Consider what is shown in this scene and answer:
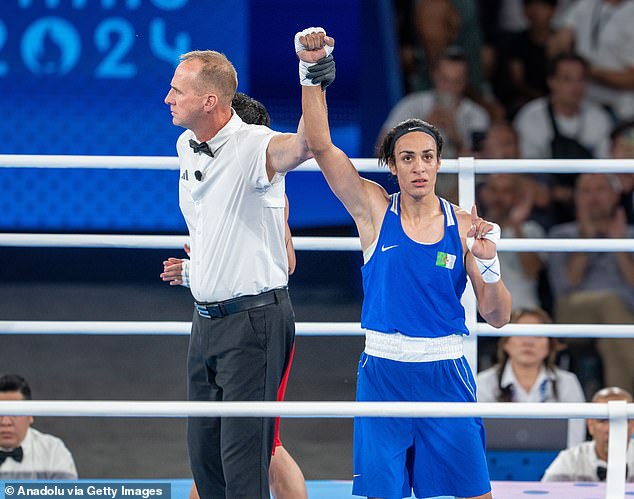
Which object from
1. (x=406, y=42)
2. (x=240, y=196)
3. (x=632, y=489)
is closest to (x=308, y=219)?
(x=406, y=42)

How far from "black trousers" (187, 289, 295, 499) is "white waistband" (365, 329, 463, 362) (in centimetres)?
23

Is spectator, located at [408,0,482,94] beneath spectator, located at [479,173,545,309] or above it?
above

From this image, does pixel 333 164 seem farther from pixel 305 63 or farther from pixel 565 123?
pixel 565 123

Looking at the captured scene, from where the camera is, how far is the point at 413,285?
9.29 ft

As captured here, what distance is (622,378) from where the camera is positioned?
542 cm

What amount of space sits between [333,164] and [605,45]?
4.85 m

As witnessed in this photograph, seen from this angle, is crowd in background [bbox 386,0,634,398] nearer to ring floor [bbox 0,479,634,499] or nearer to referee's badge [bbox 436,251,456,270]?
ring floor [bbox 0,479,634,499]

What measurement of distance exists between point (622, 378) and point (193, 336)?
118 inches

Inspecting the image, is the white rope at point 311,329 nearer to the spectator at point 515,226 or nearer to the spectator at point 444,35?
the spectator at point 515,226

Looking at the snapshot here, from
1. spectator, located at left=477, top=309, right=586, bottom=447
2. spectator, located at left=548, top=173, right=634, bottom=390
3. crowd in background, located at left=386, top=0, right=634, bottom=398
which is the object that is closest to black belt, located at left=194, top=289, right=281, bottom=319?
spectator, located at left=477, top=309, right=586, bottom=447

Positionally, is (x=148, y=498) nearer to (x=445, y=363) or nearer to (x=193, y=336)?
(x=193, y=336)

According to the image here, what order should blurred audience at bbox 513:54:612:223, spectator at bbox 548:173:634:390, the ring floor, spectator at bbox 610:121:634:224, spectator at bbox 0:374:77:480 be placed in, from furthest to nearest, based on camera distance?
1. blurred audience at bbox 513:54:612:223
2. spectator at bbox 610:121:634:224
3. spectator at bbox 548:173:634:390
4. spectator at bbox 0:374:77:480
5. the ring floor

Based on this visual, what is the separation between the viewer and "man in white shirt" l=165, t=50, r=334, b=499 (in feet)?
9.28


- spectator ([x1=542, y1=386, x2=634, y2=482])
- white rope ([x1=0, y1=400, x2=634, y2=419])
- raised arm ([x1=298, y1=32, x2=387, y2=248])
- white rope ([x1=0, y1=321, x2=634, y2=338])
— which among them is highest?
raised arm ([x1=298, y1=32, x2=387, y2=248])
